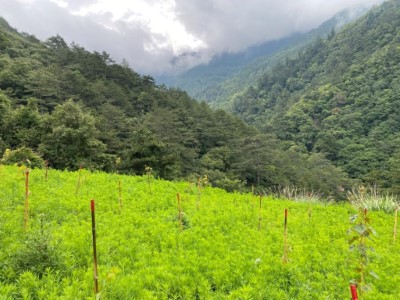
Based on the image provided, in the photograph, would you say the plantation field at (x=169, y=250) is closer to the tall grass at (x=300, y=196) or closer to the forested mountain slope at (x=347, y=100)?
the tall grass at (x=300, y=196)

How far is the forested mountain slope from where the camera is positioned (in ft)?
223

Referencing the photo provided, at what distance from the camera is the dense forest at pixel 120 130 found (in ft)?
84.6

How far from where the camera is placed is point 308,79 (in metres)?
132

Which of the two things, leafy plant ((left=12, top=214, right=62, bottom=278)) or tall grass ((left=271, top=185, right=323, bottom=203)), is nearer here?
leafy plant ((left=12, top=214, right=62, bottom=278))

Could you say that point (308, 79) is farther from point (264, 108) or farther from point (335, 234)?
point (335, 234)

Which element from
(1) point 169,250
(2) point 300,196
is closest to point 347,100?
(2) point 300,196

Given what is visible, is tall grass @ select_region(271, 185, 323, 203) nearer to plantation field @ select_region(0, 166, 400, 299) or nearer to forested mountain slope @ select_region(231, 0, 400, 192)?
plantation field @ select_region(0, 166, 400, 299)

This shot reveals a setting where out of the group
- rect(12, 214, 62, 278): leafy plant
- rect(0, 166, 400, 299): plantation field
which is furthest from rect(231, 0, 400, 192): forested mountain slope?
rect(12, 214, 62, 278): leafy plant

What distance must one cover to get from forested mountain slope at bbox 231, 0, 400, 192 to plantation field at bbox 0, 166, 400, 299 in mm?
40286

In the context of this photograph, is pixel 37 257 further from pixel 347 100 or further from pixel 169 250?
pixel 347 100

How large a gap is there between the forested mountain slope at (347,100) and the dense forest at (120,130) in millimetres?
12445

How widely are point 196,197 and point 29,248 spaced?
19.8 ft

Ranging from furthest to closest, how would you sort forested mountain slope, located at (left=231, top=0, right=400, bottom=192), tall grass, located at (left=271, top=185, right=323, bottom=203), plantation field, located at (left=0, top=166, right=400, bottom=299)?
forested mountain slope, located at (left=231, top=0, right=400, bottom=192)
tall grass, located at (left=271, top=185, right=323, bottom=203)
plantation field, located at (left=0, top=166, right=400, bottom=299)

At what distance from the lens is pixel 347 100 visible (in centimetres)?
9469
